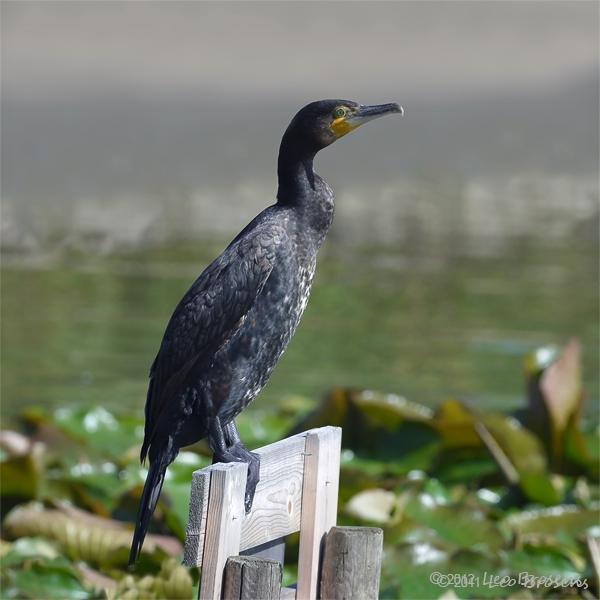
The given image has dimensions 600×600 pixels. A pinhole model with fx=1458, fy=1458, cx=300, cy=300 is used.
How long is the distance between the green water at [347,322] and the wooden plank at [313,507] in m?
3.47

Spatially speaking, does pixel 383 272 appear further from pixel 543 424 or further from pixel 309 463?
pixel 309 463

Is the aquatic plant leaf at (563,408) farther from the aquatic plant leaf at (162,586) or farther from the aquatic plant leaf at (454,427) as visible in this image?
the aquatic plant leaf at (162,586)

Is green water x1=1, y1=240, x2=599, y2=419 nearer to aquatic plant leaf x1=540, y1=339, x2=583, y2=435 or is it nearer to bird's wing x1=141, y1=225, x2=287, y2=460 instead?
aquatic plant leaf x1=540, y1=339, x2=583, y2=435

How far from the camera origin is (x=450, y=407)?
4.62m

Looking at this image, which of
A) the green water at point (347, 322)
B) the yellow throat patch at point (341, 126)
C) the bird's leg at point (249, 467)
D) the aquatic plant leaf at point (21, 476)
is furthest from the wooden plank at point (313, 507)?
the green water at point (347, 322)

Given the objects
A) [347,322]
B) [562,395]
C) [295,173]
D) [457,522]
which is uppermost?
[347,322]

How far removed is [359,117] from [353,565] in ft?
2.79

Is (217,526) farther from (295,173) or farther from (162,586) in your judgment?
(162,586)

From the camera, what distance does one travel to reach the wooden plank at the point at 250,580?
7.95ft

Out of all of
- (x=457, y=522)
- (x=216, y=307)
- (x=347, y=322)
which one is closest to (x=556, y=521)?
(x=457, y=522)

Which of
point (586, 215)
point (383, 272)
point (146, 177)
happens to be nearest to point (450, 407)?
point (383, 272)

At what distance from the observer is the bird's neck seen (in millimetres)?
2820

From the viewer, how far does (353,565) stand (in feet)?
8.94

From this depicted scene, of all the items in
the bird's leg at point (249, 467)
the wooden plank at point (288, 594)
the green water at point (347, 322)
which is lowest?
the wooden plank at point (288, 594)
